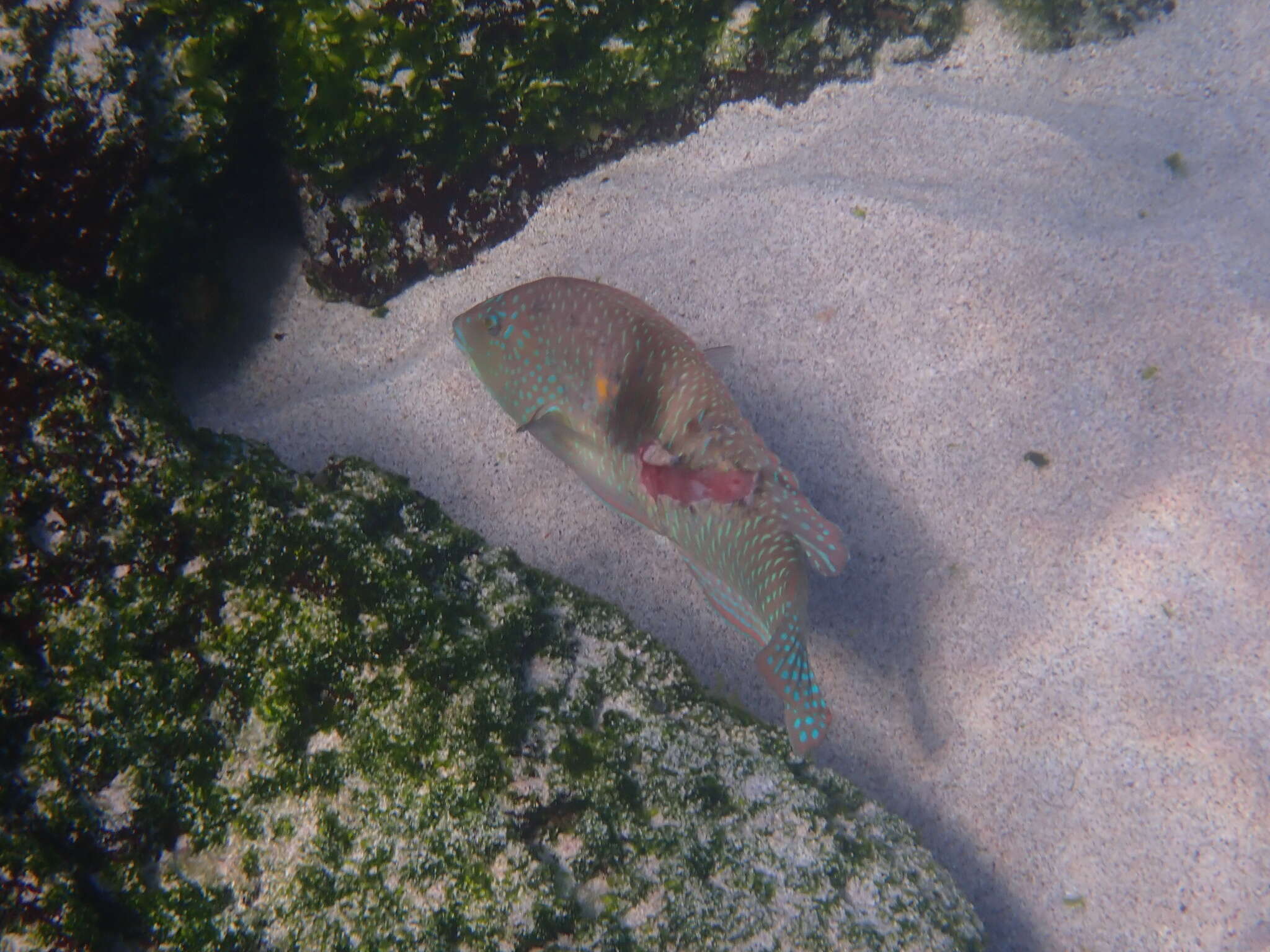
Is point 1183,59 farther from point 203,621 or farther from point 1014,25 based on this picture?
point 203,621

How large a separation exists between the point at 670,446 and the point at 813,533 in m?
0.70

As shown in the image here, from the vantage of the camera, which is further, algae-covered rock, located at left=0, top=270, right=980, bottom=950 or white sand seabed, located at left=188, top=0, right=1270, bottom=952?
white sand seabed, located at left=188, top=0, right=1270, bottom=952

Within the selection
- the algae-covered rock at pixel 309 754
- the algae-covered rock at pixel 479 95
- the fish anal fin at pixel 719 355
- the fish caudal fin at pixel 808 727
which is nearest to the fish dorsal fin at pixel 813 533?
the fish caudal fin at pixel 808 727

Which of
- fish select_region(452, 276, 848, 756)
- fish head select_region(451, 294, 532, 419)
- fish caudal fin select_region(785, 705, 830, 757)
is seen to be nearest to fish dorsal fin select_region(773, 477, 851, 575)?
fish select_region(452, 276, 848, 756)

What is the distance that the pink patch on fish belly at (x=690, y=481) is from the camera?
2.57 m

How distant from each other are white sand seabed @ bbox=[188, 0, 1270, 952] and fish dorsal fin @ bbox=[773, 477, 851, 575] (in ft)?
3.79

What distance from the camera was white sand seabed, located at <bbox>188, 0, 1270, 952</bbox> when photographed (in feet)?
9.99

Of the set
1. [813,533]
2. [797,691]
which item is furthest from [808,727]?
[813,533]

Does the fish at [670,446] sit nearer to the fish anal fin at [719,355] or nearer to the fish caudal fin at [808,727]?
the fish caudal fin at [808,727]

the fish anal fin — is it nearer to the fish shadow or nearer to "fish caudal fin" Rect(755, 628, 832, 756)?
the fish shadow

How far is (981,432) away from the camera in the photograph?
383cm

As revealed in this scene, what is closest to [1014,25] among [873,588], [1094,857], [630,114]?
[630,114]

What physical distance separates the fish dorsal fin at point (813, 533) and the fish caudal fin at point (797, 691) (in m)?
0.31

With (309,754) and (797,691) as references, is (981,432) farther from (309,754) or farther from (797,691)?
(309,754)
